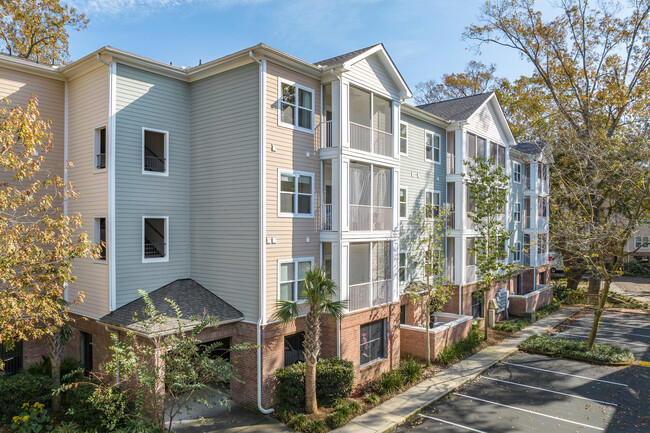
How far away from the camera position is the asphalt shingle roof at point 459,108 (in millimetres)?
23908

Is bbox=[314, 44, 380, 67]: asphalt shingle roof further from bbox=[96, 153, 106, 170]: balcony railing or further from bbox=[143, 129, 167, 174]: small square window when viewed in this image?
bbox=[96, 153, 106, 170]: balcony railing

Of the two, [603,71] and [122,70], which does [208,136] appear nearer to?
[122,70]

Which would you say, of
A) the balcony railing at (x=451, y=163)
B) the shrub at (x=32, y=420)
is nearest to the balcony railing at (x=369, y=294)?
the balcony railing at (x=451, y=163)

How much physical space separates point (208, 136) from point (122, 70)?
3393 mm

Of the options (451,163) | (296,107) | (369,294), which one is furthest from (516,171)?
(296,107)

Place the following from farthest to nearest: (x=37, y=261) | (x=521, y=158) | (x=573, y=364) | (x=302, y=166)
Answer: (x=521, y=158) → (x=573, y=364) → (x=302, y=166) → (x=37, y=261)

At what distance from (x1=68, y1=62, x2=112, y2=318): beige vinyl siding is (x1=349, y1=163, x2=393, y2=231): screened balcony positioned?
8391 mm

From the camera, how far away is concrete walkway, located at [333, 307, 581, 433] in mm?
13008

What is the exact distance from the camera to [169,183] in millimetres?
15273

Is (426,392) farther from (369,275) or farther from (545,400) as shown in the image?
(369,275)

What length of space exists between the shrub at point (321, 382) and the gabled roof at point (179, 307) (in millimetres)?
2493

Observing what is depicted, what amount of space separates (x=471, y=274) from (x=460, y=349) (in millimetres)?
5685

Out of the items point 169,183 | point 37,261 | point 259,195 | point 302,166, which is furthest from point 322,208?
point 37,261

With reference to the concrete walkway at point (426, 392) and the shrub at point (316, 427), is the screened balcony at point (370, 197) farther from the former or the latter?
the shrub at point (316, 427)
